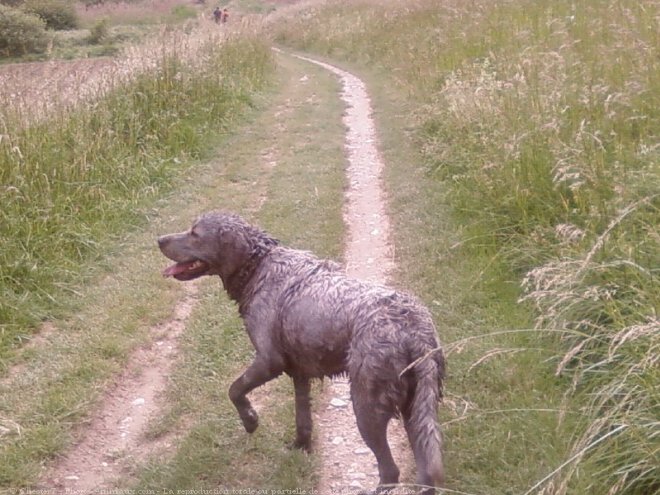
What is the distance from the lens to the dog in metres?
3.58

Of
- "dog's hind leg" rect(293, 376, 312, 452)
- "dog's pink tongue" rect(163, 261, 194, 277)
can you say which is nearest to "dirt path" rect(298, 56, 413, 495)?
"dog's hind leg" rect(293, 376, 312, 452)

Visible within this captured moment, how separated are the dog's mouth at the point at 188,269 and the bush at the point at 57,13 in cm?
3422

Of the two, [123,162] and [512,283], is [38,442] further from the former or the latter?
[123,162]

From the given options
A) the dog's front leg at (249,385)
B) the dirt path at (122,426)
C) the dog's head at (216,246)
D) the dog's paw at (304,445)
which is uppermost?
the dog's head at (216,246)

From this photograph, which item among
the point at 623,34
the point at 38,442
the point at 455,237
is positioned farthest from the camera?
the point at 623,34

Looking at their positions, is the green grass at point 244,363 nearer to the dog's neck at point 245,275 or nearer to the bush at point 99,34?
the dog's neck at point 245,275

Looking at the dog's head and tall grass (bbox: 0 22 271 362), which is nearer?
the dog's head

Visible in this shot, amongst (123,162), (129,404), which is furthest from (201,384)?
(123,162)

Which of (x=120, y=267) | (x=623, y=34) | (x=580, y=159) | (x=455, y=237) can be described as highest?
(x=623, y=34)

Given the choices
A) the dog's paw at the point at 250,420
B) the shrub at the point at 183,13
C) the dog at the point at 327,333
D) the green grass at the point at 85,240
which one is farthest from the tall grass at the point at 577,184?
the shrub at the point at 183,13

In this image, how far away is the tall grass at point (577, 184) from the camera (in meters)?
3.47

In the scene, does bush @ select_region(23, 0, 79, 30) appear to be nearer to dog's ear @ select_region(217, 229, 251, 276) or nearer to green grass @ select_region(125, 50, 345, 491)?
green grass @ select_region(125, 50, 345, 491)

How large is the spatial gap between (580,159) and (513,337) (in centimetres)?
151

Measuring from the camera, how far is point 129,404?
5316mm
